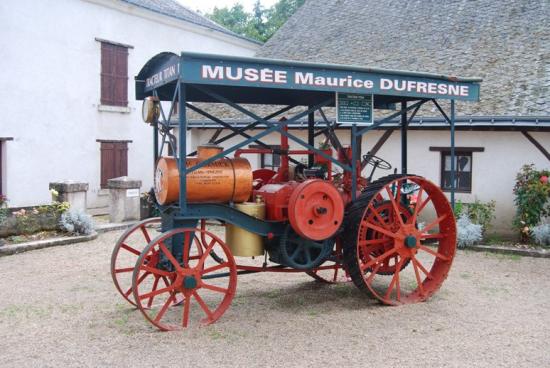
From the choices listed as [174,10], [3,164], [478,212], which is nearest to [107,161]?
[3,164]

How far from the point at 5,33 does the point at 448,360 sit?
39.4 ft

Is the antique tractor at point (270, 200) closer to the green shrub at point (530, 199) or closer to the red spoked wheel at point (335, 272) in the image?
the red spoked wheel at point (335, 272)

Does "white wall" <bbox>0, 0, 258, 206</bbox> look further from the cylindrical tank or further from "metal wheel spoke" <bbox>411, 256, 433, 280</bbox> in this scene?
"metal wheel spoke" <bbox>411, 256, 433, 280</bbox>

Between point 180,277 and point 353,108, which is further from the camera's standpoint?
point 353,108

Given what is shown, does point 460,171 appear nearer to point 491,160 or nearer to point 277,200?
point 491,160

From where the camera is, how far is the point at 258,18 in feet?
112

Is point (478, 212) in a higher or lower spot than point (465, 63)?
lower

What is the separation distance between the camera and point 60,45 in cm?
1447

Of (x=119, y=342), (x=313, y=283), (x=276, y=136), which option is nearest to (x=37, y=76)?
(x=276, y=136)

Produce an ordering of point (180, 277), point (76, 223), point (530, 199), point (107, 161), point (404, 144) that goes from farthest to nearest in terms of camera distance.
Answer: point (107, 161)
point (76, 223)
point (530, 199)
point (404, 144)
point (180, 277)

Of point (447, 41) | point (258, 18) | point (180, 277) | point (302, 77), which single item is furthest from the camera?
point (258, 18)

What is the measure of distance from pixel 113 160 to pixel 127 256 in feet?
23.0

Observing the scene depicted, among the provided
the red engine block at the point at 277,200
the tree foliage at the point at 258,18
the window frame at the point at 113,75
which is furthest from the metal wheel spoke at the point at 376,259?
the tree foliage at the point at 258,18

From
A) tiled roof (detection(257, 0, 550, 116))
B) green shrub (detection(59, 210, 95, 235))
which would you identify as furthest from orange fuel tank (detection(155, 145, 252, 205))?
tiled roof (detection(257, 0, 550, 116))
